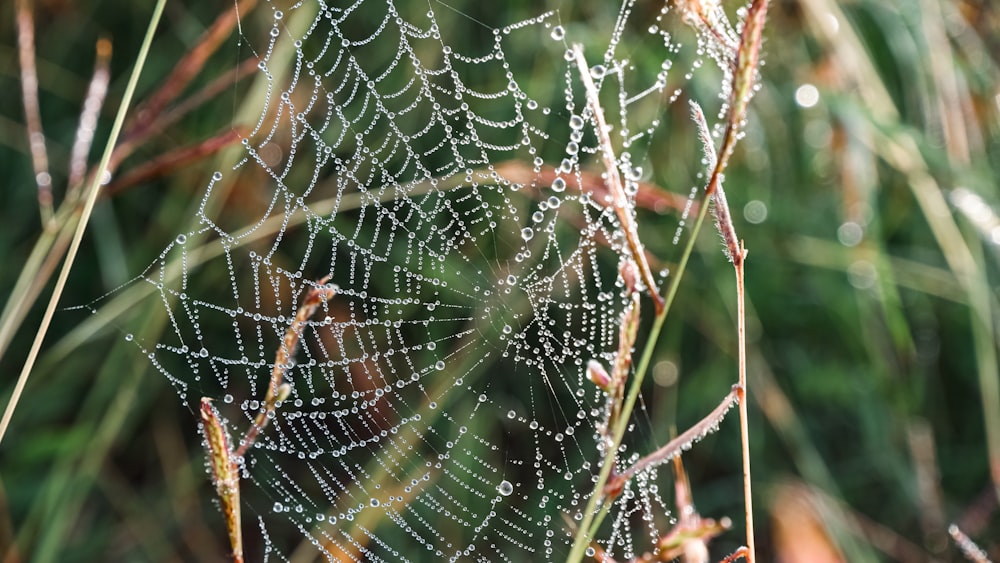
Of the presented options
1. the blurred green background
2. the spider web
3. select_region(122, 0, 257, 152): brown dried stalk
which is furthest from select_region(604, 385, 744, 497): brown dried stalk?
the blurred green background

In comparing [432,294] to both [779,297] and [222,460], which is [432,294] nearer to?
[779,297]

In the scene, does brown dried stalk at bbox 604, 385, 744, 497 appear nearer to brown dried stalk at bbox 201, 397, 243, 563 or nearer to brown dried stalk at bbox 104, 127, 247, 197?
brown dried stalk at bbox 201, 397, 243, 563

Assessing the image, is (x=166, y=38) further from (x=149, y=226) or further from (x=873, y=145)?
(x=873, y=145)

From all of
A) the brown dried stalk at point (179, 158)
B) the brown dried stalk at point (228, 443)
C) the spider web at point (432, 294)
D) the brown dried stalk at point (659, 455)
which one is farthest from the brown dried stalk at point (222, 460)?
the spider web at point (432, 294)

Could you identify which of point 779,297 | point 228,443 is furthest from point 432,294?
point 228,443

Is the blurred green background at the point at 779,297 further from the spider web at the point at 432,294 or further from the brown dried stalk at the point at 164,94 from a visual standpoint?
the brown dried stalk at the point at 164,94

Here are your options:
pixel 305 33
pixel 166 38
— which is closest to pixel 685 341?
pixel 305 33
